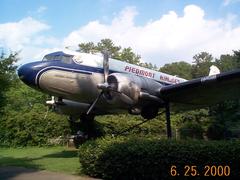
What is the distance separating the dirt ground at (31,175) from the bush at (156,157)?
3.00 feet

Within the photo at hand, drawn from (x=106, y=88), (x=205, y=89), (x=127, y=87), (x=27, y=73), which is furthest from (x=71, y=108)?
(x=205, y=89)

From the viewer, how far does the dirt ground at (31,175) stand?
34.8 ft

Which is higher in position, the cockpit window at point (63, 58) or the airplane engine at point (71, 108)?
the cockpit window at point (63, 58)

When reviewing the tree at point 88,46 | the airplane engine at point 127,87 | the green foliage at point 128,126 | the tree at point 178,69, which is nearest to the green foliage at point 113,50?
the tree at point 88,46

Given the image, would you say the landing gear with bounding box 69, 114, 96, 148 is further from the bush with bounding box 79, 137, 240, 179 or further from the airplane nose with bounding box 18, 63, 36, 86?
the bush with bounding box 79, 137, 240, 179

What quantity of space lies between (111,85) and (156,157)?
4.88 metres

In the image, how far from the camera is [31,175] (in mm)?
11180

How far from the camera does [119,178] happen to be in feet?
32.6

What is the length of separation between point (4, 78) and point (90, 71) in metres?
3.27

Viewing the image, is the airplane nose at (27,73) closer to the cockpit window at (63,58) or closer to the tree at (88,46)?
the cockpit window at (63,58)

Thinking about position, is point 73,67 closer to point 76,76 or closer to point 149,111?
point 76,76

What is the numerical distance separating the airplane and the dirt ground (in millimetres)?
3512

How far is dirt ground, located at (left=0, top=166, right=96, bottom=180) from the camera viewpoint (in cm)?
1061
